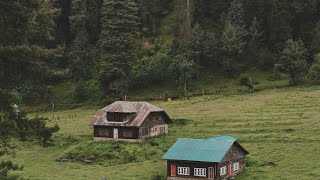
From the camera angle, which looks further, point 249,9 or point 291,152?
point 249,9

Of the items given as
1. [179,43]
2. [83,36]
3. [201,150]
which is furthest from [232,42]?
[201,150]

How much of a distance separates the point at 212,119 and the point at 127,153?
1512 cm

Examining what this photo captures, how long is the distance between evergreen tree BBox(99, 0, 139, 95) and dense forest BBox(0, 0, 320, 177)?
0.56ft

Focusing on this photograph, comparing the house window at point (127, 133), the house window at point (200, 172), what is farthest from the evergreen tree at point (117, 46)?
the house window at point (200, 172)

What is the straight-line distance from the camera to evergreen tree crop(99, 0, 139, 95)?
9031 cm

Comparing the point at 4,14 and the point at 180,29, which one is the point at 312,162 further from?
the point at 180,29

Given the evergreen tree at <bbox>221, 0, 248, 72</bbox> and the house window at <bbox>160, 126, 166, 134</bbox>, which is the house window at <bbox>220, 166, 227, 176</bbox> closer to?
the house window at <bbox>160, 126, 166, 134</bbox>

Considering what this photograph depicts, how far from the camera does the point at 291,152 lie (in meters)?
55.5

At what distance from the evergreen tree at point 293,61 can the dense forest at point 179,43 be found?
0.53 feet

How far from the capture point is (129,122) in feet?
222

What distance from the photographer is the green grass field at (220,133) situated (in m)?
53.2

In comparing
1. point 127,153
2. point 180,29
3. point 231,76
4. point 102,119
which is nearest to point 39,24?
point 127,153

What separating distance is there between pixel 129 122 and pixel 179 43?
3994 cm

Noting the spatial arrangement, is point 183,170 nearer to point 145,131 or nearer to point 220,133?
point 220,133
